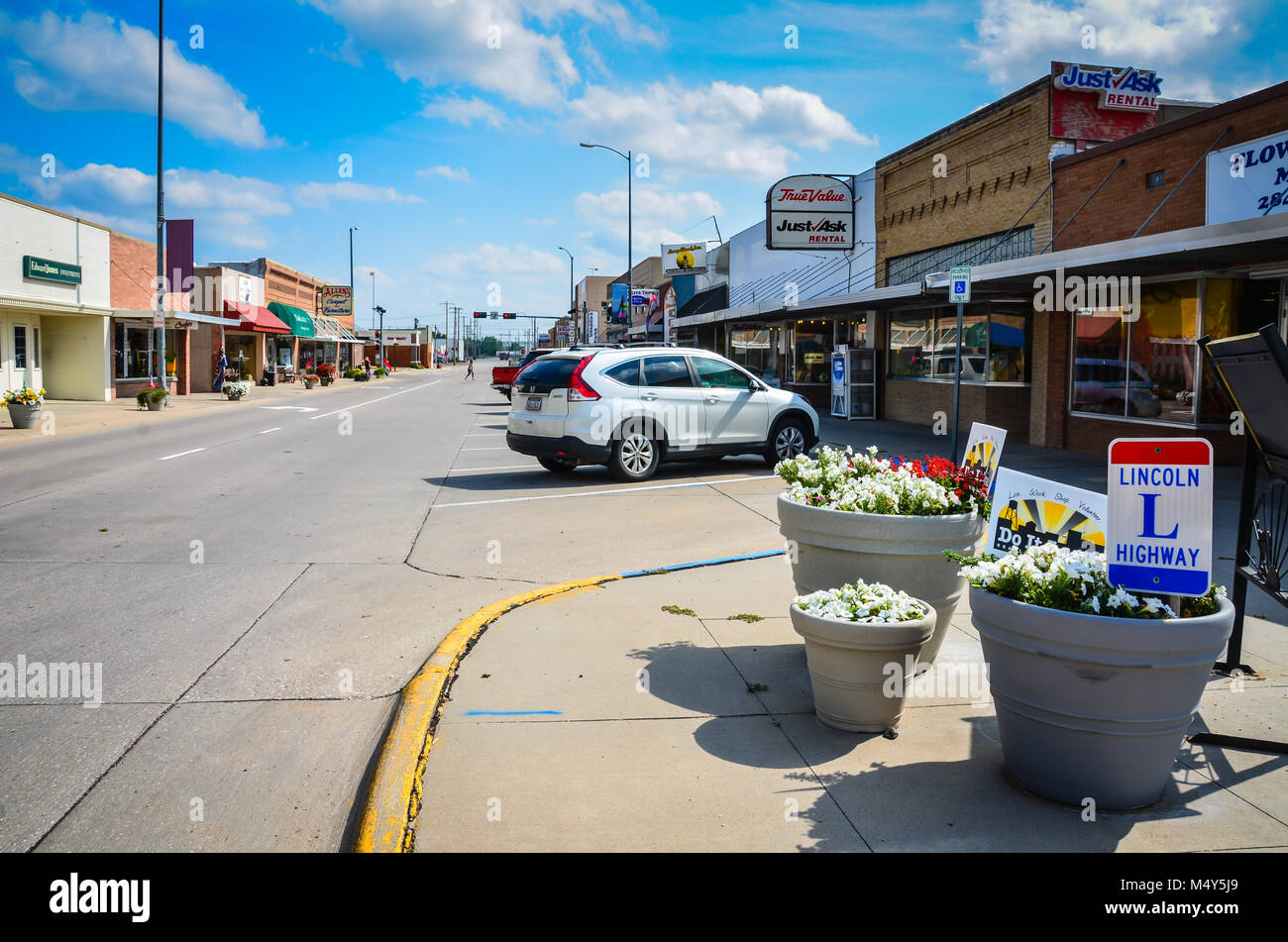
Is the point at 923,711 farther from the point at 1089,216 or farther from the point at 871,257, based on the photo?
the point at 871,257

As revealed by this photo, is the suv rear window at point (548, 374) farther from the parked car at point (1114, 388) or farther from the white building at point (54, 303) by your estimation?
the white building at point (54, 303)

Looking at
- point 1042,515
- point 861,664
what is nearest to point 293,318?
point 1042,515

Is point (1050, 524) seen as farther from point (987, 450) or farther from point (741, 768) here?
point (741, 768)

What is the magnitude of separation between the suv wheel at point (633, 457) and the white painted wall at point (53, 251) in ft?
74.2

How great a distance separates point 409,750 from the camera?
13.9 ft

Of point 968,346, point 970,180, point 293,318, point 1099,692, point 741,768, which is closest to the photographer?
point 1099,692

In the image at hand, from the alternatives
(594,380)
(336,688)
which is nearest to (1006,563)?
(336,688)

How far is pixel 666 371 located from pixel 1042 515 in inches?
318

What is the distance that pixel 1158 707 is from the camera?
353 cm

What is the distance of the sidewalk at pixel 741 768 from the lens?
3504 mm

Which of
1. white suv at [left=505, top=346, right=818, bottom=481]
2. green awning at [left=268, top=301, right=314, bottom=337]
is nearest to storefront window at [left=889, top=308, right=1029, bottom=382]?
white suv at [left=505, top=346, right=818, bottom=481]

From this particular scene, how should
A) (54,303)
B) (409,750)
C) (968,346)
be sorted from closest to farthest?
(409,750) < (968,346) < (54,303)
